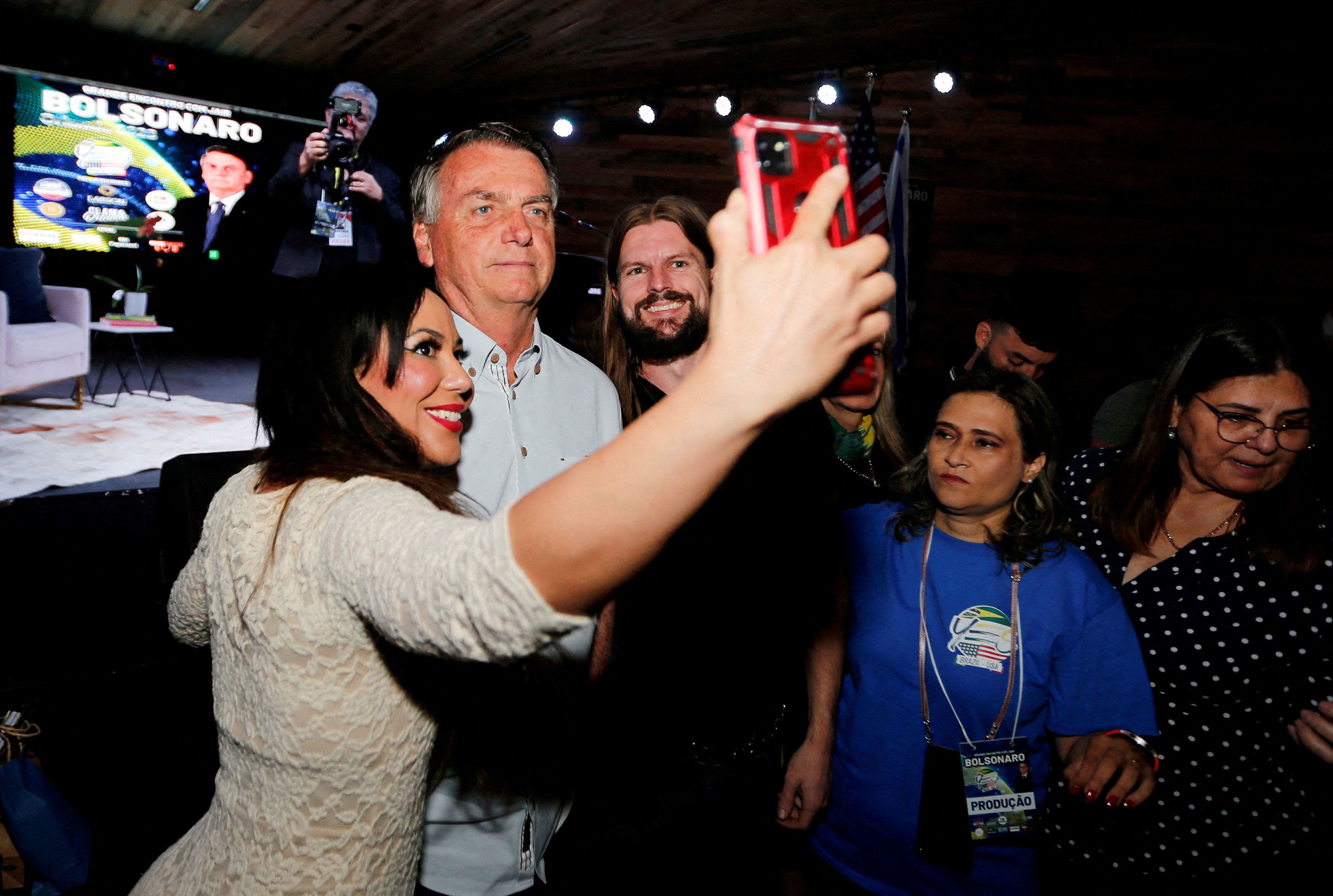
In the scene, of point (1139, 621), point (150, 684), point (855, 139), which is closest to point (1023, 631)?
point (1139, 621)

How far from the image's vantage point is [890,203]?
4086 mm

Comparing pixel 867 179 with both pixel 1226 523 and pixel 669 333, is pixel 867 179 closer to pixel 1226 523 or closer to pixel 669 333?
pixel 669 333

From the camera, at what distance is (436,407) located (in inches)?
44.0

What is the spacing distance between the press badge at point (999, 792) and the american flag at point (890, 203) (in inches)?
82.4

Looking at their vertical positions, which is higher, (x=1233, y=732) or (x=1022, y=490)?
(x=1022, y=490)

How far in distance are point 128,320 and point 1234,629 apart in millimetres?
8487

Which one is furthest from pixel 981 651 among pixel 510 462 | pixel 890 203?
pixel 890 203

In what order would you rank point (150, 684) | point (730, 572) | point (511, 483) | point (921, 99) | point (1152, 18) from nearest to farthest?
point (511, 483) < point (730, 572) < point (150, 684) < point (1152, 18) < point (921, 99)

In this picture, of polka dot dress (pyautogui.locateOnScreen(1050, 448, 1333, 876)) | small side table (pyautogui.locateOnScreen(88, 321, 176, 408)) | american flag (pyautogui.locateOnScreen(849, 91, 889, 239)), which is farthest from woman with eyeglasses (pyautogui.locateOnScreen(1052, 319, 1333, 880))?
small side table (pyautogui.locateOnScreen(88, 321, 176, 408))

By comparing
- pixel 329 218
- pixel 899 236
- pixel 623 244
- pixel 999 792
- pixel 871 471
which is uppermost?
pixel 899 236

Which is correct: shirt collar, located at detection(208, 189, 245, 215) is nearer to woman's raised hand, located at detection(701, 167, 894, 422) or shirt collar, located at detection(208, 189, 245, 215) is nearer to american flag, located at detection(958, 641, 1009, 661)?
american flag, located at detection(958, 641, 1009, 661)

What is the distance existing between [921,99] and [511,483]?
595 cm

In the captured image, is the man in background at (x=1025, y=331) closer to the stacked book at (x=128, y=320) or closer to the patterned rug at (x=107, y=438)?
the patterned rug at (x=107, y=438)

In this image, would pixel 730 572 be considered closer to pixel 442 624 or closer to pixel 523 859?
pixel 523 859
